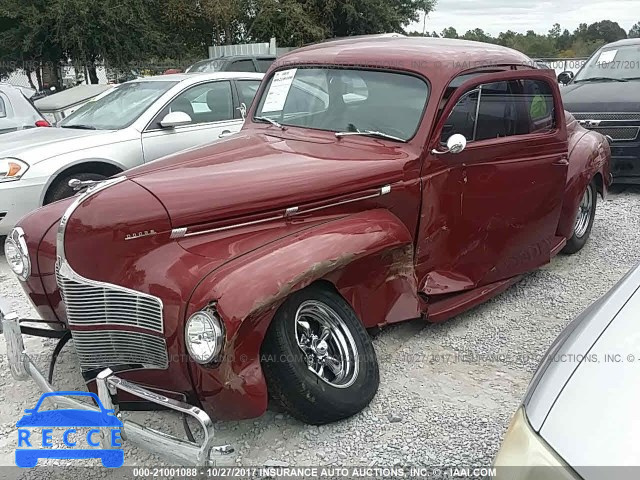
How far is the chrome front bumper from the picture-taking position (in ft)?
7.93

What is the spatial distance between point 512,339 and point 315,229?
70.8 inches

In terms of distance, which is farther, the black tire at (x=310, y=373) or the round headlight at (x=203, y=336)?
the black tire at (x=310, y=373)

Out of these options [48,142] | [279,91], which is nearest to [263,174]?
[279,91]

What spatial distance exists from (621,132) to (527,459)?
712cm

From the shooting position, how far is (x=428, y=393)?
138 inches

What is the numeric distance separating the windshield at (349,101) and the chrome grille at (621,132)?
497 cm

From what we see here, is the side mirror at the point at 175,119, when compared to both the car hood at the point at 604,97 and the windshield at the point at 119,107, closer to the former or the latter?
the windshield at the point at 119,107

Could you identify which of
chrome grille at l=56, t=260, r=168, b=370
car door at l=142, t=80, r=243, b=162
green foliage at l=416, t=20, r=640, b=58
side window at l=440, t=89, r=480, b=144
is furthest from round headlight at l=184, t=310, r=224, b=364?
green foliage at l=416, t=20, r=640, b=58

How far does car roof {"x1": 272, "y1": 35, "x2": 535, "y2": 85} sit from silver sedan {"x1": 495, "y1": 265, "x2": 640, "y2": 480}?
2.26 metres

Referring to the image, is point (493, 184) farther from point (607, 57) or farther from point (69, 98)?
point (69, 98)

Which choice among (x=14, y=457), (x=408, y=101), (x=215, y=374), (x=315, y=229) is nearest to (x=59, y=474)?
(x=14, y=457)

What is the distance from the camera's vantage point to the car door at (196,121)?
247 inches

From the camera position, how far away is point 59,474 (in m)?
2.90

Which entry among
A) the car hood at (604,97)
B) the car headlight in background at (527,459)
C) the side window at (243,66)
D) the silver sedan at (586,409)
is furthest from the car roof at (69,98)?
the car headlight in background at (527,459)
